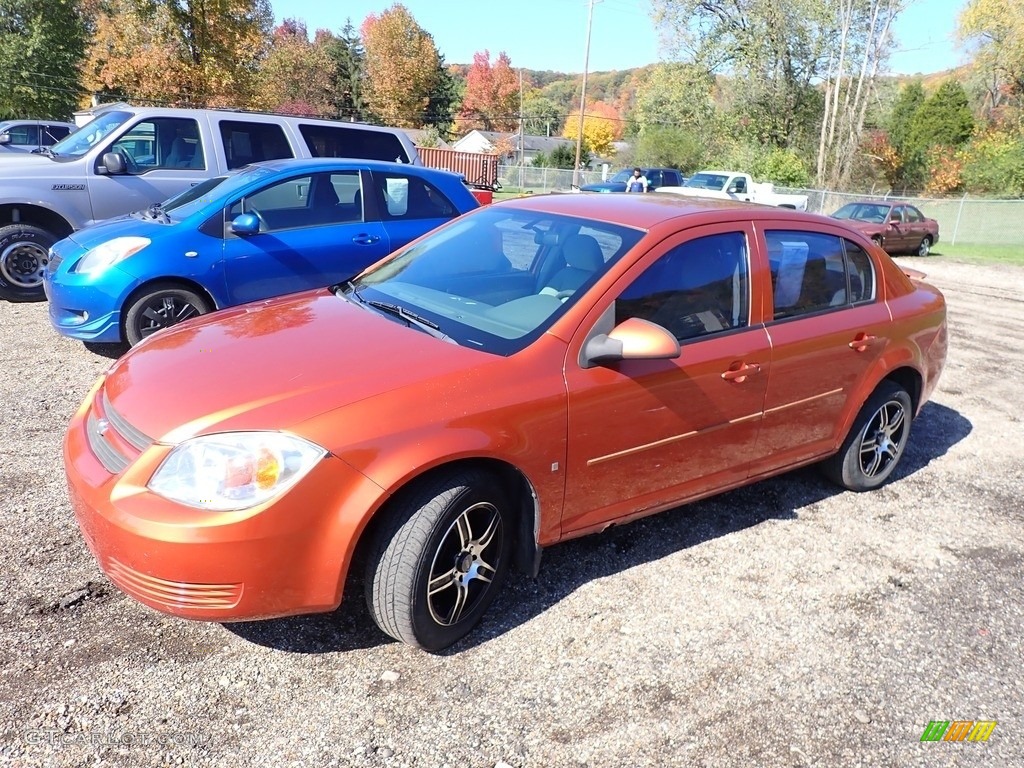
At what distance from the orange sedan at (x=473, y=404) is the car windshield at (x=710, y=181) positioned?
62.5 feet

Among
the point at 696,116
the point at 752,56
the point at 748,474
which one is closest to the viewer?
the point at 748,474

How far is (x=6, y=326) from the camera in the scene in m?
6.98

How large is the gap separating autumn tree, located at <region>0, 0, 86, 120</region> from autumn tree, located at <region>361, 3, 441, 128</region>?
1137 inches

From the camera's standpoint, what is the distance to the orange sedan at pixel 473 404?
2.44m

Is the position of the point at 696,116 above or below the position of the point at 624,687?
above

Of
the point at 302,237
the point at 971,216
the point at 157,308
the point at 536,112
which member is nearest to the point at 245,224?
the point at 302,237

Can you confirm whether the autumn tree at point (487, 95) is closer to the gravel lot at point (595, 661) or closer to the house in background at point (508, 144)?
the house in background at point (508, 144)

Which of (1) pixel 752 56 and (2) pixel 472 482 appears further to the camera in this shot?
(1) pixel 752 56

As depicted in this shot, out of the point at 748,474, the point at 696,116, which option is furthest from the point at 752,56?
the point at 748,474

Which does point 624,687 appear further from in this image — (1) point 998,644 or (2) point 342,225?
(2) point 342,225

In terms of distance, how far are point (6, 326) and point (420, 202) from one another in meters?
4.04

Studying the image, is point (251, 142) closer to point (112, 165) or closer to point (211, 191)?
point (112, 165)

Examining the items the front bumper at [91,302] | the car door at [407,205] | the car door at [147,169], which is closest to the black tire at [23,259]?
the car door at [147,169]

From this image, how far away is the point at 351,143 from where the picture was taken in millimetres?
8945
